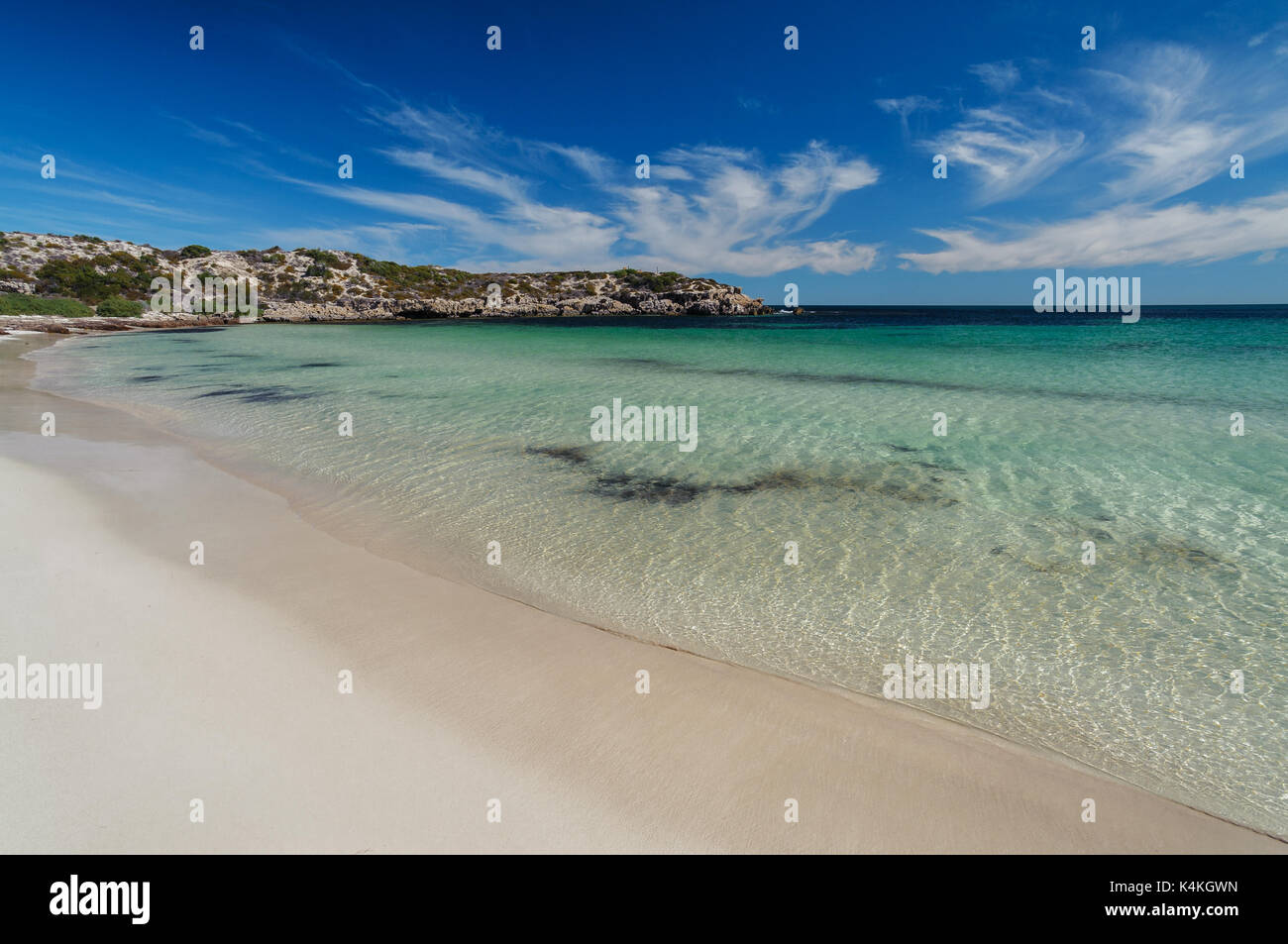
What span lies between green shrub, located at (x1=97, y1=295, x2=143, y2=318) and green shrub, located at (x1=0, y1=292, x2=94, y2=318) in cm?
123

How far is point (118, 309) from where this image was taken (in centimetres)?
5919

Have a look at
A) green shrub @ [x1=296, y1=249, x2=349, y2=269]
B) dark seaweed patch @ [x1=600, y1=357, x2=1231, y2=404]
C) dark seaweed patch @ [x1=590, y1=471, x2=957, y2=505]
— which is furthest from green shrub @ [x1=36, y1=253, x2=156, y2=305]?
dark seaweed patch @ [x1=590, y1=471, x2=957, y2=505]

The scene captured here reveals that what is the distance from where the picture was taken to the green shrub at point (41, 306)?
52109 millimetres

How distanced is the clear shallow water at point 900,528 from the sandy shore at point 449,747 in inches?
19.5

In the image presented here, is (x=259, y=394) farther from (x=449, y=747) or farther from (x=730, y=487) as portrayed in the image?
(x=449, y=747)

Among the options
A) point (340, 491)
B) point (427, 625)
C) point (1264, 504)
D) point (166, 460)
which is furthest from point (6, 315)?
point (1264, 504)

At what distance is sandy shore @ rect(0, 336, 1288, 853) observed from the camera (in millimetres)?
3139

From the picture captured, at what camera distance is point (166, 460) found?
35.0ft
